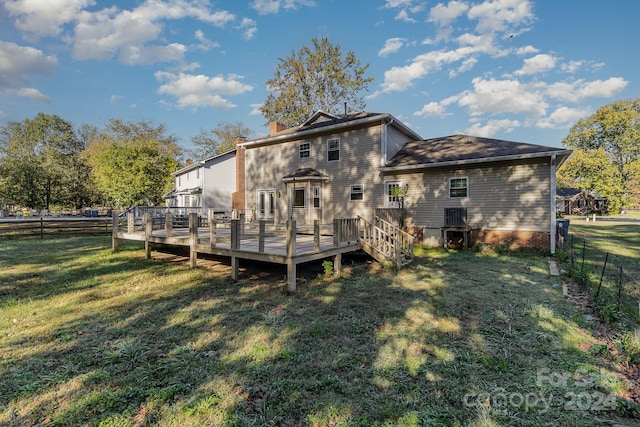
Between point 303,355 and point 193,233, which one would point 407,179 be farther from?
point 303,355

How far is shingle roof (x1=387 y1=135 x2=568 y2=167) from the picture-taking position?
11.6 m

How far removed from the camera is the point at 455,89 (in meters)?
23.4

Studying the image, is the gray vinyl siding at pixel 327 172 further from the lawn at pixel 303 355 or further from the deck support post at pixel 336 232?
the lawn at pixel 303 355

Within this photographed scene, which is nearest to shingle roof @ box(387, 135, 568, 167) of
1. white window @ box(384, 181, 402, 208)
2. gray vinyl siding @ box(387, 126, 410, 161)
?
gray vinyl siding @ box(387, 126, 410, 161)

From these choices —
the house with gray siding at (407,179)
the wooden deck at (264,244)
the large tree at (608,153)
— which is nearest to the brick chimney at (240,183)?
the house with gray siding at (407,179)

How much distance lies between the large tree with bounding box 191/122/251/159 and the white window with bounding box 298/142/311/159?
3085 centimetres

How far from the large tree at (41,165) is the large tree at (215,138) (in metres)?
14.8

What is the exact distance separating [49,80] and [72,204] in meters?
16.8

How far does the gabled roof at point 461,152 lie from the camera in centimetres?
1120

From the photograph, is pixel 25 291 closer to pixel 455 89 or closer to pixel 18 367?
pixel 18 367

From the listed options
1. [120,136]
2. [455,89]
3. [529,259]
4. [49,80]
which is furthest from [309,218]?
[49,80]

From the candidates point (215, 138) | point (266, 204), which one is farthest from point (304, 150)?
point (215, 138)

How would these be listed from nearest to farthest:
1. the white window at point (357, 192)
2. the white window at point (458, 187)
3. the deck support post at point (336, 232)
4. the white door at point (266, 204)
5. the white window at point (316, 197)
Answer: the deck support post at point (336, 232), the white window at point (458, 187), the white window at point (357, 192), the white window at point (316, 197), the white door at point (266, 204)

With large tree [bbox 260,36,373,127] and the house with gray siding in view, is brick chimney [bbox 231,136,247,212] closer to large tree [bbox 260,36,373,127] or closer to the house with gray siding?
the house with gray siding
